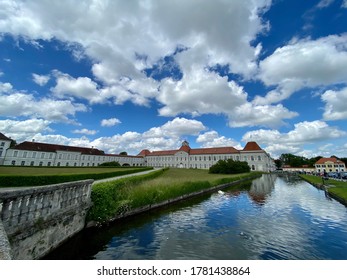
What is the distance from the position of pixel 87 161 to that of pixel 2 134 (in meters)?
28.3

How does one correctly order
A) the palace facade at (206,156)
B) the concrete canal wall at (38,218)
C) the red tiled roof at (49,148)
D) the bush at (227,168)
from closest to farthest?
the concrete canal wall at (38,218) → the bush at (227,168) → the red tiled roof at (49,148) → the palace facade at (206,156)

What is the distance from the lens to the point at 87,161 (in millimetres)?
76312

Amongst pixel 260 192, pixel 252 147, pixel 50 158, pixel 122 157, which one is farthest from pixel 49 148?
pixel 252 147

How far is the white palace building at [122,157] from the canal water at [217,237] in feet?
212

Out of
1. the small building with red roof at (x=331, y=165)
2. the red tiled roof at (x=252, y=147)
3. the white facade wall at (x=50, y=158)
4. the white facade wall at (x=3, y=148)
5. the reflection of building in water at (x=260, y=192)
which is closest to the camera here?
the reflection of building in water at (x=260, y=192)

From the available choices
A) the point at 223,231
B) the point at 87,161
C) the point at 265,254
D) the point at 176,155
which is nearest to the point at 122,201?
the point at 223,231

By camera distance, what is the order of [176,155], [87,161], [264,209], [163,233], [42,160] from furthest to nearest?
[176,155] < [87,161] < [42,160] < [264,209] < [163,233]

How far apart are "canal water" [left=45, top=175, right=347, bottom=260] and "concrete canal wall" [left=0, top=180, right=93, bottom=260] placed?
646 mm

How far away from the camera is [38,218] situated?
605cm

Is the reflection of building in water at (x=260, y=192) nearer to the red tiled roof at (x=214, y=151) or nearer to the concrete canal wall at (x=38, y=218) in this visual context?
the concrete canal wall at (x=38, y=218)

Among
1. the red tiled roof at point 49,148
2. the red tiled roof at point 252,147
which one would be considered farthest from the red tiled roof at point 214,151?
the red tiled roof at point 49,148

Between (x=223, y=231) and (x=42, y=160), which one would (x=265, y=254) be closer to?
(x=223, y=231)

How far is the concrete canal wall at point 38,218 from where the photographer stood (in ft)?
16.3
